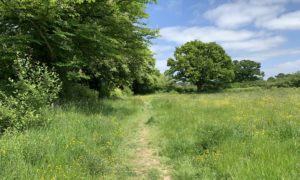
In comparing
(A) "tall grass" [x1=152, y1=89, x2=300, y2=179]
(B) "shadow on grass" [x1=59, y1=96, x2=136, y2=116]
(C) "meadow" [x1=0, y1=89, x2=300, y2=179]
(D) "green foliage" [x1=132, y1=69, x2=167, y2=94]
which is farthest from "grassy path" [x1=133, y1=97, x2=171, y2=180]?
(D) "green foliage" [x1=132, y1=69, x2=167, y2=94]

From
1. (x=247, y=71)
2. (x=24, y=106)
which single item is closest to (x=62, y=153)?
(x=24, y=106)

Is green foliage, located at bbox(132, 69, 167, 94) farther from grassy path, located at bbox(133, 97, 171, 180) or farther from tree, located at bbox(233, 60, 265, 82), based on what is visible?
tree, located at bbox(233, 60, 265, 82)

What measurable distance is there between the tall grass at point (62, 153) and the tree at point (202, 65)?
1704 inches

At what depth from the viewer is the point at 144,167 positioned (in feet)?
23.6

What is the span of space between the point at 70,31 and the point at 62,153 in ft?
26.8

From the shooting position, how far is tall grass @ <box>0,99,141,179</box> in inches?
211

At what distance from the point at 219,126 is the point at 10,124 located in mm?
6024

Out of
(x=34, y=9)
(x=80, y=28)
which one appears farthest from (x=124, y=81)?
(x=34, y=9)

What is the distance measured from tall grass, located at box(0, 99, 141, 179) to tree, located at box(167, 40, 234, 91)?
142 feet

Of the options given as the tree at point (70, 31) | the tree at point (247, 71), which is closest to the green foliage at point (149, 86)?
the tree at point (70, 31)

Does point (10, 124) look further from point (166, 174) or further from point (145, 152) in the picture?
point (166, 174)

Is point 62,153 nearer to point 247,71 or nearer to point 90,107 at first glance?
point 90,107

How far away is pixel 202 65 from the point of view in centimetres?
5094

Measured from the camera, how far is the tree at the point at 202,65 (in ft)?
168
